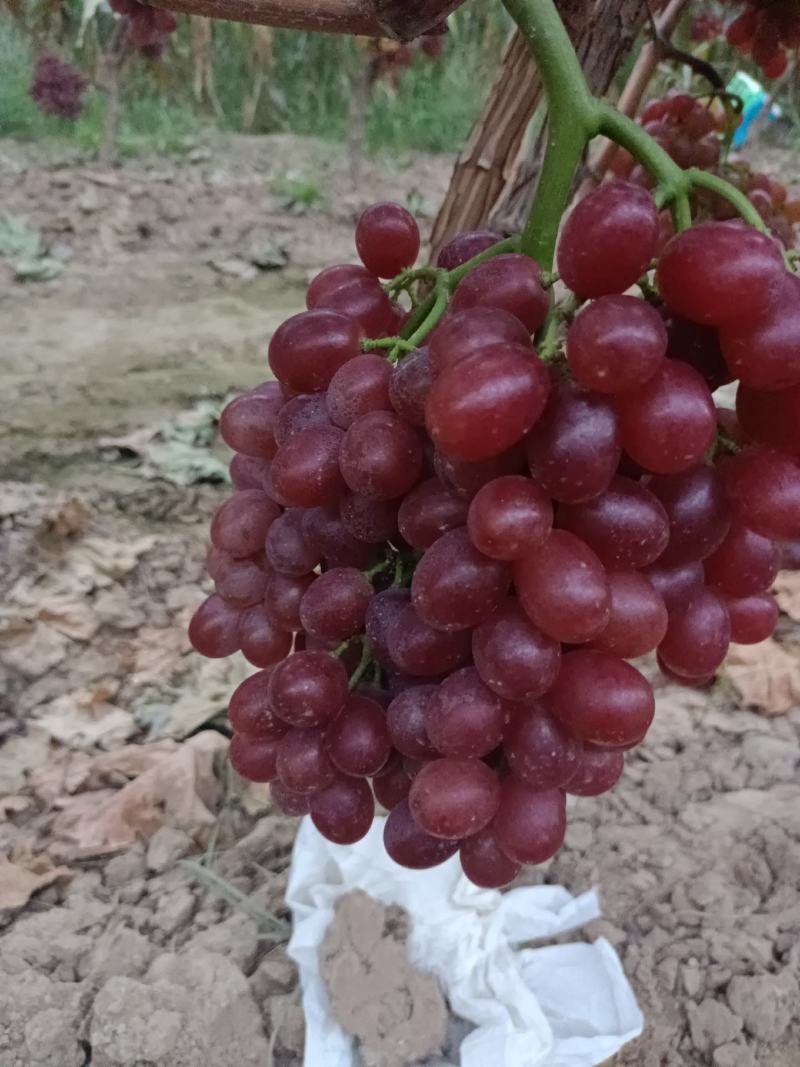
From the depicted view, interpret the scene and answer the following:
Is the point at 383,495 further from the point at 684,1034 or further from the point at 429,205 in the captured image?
the point at 429,205

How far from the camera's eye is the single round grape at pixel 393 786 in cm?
68

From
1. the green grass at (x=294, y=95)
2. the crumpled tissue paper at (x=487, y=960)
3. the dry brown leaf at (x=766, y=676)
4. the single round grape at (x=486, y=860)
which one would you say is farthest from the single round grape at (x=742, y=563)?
the green grass at (x=294, y=95)

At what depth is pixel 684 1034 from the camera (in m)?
1.12

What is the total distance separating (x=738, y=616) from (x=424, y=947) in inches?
26.0

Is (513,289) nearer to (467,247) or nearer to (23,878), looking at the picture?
(467,247)

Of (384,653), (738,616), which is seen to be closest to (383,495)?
(384,653)

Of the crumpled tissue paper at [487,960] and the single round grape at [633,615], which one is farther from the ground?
A: the single round grape at [633,615]

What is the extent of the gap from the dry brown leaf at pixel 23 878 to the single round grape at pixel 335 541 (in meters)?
0.86

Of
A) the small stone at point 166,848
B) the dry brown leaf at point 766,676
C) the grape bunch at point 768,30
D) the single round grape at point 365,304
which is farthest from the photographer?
the dry brown leaf at point 766,676

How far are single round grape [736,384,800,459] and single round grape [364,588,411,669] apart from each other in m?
0.22

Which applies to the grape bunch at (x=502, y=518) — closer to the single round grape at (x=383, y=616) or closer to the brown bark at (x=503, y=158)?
the single round grape at (x=383, y=616)

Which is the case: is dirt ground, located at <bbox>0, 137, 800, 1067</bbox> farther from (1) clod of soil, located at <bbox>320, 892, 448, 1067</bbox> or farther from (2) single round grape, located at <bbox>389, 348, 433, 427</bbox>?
(2) single round grape, located at <bbox>389, 348, 433, 427</bbox>

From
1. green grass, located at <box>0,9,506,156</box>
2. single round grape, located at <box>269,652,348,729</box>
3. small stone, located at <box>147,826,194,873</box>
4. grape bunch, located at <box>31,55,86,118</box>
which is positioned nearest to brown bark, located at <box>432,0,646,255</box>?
single round grape, located at <box>269,652,348,729</box>

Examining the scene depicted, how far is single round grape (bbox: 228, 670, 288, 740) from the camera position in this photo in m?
0.69
